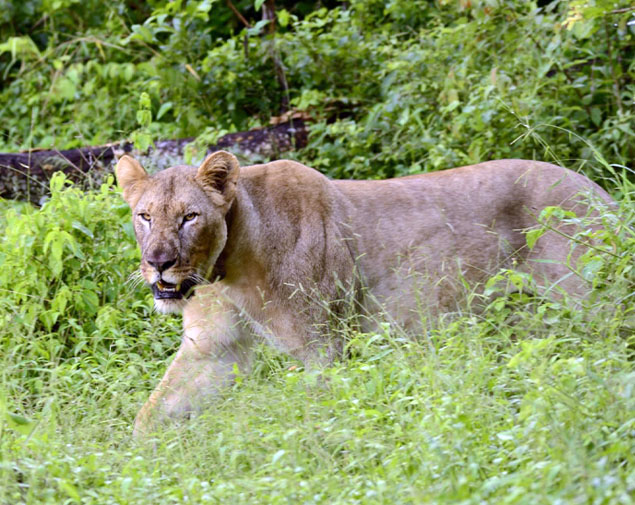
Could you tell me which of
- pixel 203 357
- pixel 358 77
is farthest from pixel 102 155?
pixel 203 357

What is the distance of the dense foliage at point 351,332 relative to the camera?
3346mm

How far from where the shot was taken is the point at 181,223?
4.77 metres

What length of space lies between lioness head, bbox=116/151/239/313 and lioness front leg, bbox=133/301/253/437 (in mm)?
198

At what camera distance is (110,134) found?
Result: 9070 mm

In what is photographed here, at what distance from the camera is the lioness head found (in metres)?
4.67

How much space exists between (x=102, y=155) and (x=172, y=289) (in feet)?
10.2

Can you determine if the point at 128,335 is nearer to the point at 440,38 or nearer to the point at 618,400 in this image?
the point at 618,400

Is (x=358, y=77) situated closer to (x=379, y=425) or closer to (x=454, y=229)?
(x=454, y=229)

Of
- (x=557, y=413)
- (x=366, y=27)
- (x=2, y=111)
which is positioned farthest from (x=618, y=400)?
(x=2, y=111)

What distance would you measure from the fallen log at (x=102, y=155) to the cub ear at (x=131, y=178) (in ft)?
7.51

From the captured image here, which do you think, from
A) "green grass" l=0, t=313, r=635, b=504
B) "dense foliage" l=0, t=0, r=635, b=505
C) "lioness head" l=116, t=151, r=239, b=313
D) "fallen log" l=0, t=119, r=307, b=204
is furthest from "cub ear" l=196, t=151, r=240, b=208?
"fallen log" l=0, t=119, r=307, b=204

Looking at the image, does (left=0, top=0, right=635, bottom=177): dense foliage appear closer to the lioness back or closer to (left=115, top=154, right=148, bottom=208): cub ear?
the lioness back

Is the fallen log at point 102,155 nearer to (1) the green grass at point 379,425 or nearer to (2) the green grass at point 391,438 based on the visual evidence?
(1) the green grass at point 379,425

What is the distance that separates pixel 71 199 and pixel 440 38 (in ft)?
10.8
